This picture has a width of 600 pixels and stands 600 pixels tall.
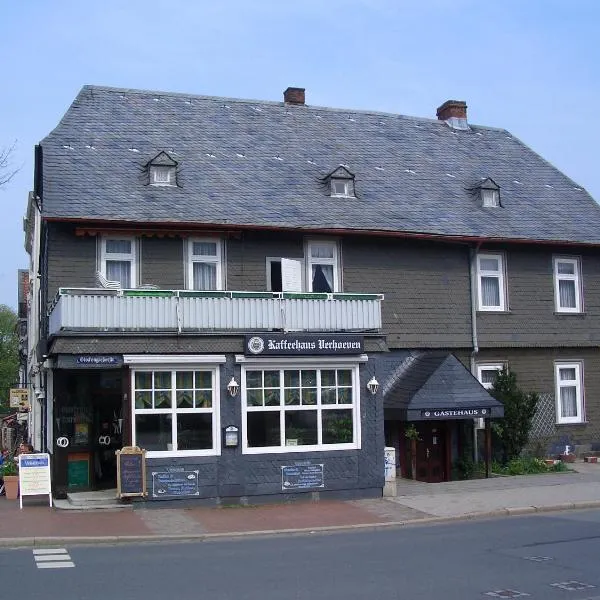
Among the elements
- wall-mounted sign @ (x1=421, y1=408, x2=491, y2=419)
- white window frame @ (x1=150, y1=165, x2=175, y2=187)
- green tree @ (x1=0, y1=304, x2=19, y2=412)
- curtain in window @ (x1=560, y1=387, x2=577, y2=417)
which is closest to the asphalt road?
wall-mounted sign @ (x1=421, y1=408, x2=491, y2=419)

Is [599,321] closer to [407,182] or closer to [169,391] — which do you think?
[407,182]

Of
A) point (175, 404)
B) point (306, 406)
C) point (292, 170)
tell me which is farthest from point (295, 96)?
point (175, 404)

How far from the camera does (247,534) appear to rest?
15562 mm

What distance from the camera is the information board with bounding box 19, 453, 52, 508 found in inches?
736

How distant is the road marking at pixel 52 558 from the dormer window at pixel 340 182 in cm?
1356

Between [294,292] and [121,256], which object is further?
[121,256]

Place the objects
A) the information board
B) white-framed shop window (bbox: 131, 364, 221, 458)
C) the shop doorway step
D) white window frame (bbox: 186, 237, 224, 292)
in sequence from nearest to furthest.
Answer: the shop doorway step → white-framed shop window (bbox: 131, 364, 221, 458) → the information board → white window frame (bbox: 186, 237, 224, 292)

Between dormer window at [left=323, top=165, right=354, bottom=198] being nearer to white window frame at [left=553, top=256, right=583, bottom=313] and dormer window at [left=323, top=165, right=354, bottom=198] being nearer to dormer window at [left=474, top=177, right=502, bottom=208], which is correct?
dormer window at [left=474, top=177, right=502, bottom=208]

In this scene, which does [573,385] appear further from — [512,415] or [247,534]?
[247,534]

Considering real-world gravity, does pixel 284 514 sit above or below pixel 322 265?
below

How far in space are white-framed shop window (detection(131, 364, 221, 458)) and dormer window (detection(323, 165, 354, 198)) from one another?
7.89 m

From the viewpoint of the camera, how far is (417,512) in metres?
17.9

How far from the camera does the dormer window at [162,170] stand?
23.1 metres

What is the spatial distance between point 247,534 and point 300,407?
451cm
